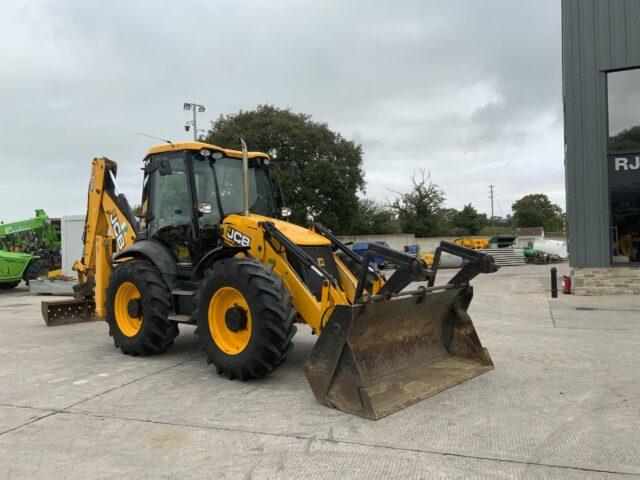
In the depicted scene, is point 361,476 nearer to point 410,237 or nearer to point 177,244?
point 177,244

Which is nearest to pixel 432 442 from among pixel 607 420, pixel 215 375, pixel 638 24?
pixel 607 420

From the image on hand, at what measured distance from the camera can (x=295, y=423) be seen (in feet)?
14.4

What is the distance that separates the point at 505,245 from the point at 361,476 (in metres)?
43.5

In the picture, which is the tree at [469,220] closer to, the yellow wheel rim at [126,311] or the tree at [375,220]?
the tree at [375,220]

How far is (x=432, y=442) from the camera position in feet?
12.9

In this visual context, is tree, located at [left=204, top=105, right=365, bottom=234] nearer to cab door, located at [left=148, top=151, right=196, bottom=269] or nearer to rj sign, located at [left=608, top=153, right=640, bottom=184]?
rj sign, located at [left=608, top=153, right=640, bottom=184]

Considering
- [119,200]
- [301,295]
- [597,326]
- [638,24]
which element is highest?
[638,24]

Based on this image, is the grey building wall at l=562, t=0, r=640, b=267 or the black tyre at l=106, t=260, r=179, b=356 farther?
the grey building wall at l=562, t=0, r=640, b=267

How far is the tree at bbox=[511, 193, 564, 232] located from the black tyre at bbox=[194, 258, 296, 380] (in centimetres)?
8175

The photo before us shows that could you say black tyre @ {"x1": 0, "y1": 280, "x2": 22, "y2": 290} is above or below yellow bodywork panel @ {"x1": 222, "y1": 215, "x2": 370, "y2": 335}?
below

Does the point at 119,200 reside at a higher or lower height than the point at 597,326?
higher

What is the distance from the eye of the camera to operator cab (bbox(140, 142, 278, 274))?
262 inches

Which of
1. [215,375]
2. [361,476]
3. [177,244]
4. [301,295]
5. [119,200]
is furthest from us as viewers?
[119,200]

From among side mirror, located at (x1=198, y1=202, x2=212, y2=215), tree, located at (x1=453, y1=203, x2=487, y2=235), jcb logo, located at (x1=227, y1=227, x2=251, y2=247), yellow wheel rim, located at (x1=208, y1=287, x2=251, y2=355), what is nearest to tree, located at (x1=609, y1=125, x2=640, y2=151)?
jcb logo, located at (x1=227, y1=227, x2=251, y2=247)
